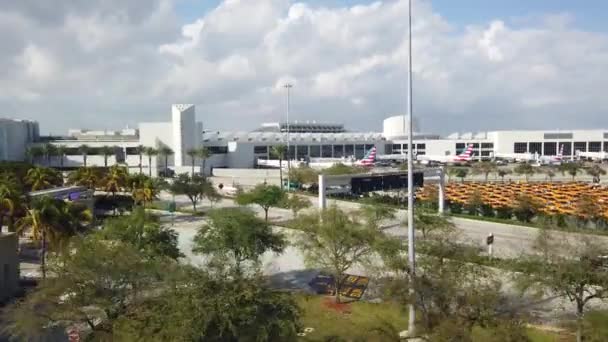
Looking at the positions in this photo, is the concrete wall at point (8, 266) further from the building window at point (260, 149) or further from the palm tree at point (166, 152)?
the building window at point (260, 149)

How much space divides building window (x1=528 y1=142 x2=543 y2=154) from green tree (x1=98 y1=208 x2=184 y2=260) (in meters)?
128

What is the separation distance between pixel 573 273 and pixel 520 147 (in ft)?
418

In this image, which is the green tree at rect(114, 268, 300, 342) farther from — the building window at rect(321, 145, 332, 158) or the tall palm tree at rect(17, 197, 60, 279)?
the building window at rect(321, 145, 332, 158)

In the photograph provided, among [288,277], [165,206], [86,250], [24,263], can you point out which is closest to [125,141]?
[165,206]

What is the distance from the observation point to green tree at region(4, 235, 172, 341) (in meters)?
16.0

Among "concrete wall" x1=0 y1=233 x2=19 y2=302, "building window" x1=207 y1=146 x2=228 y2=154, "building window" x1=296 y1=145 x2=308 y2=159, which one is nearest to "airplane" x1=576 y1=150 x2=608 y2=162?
"building window" x1=296 y1=145 x2=308 y2=159

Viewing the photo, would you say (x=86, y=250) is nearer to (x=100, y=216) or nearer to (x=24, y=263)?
(x=24, y=263)

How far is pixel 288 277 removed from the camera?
2858 cm

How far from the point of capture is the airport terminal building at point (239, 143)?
10406 centimetres

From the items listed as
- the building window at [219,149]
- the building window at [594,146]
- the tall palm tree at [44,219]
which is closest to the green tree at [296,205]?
the tall palm tree at [44,219]

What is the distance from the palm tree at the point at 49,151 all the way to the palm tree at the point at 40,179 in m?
51.5

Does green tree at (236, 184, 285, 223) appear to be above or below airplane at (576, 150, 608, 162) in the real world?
below

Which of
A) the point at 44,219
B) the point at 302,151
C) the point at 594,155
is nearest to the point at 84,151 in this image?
the point at 302,151

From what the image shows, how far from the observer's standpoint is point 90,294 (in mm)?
16516
